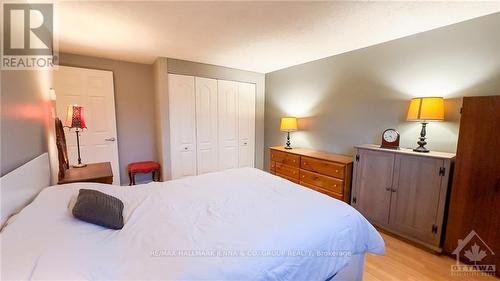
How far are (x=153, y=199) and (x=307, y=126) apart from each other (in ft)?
9.12

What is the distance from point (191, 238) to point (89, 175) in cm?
170

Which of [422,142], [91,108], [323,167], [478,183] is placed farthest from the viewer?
[91,108]

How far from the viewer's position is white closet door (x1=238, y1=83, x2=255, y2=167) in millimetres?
4176

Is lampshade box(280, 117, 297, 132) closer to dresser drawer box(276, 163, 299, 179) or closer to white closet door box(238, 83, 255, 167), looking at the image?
dresser drawer box(276, 163, 299, 179)

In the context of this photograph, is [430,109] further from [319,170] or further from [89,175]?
[89,175]

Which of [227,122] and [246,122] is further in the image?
[246,122]

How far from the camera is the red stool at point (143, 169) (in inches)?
135

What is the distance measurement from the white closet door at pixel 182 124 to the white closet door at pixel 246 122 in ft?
3.16

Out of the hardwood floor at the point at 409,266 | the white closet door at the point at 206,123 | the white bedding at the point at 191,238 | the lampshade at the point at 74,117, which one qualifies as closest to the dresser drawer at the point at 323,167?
the hardwood floor at the point at 409,266

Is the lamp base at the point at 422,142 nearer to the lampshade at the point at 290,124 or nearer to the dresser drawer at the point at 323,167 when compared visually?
the dresser drawer at the point at 323,167

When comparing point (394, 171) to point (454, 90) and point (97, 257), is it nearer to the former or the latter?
point (454, 90)

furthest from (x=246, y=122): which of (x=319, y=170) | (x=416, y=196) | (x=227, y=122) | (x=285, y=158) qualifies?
(x=416, y=196)

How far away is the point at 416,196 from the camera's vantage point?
6.95 ft

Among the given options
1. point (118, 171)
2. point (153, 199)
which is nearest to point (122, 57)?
point (118, 171)
